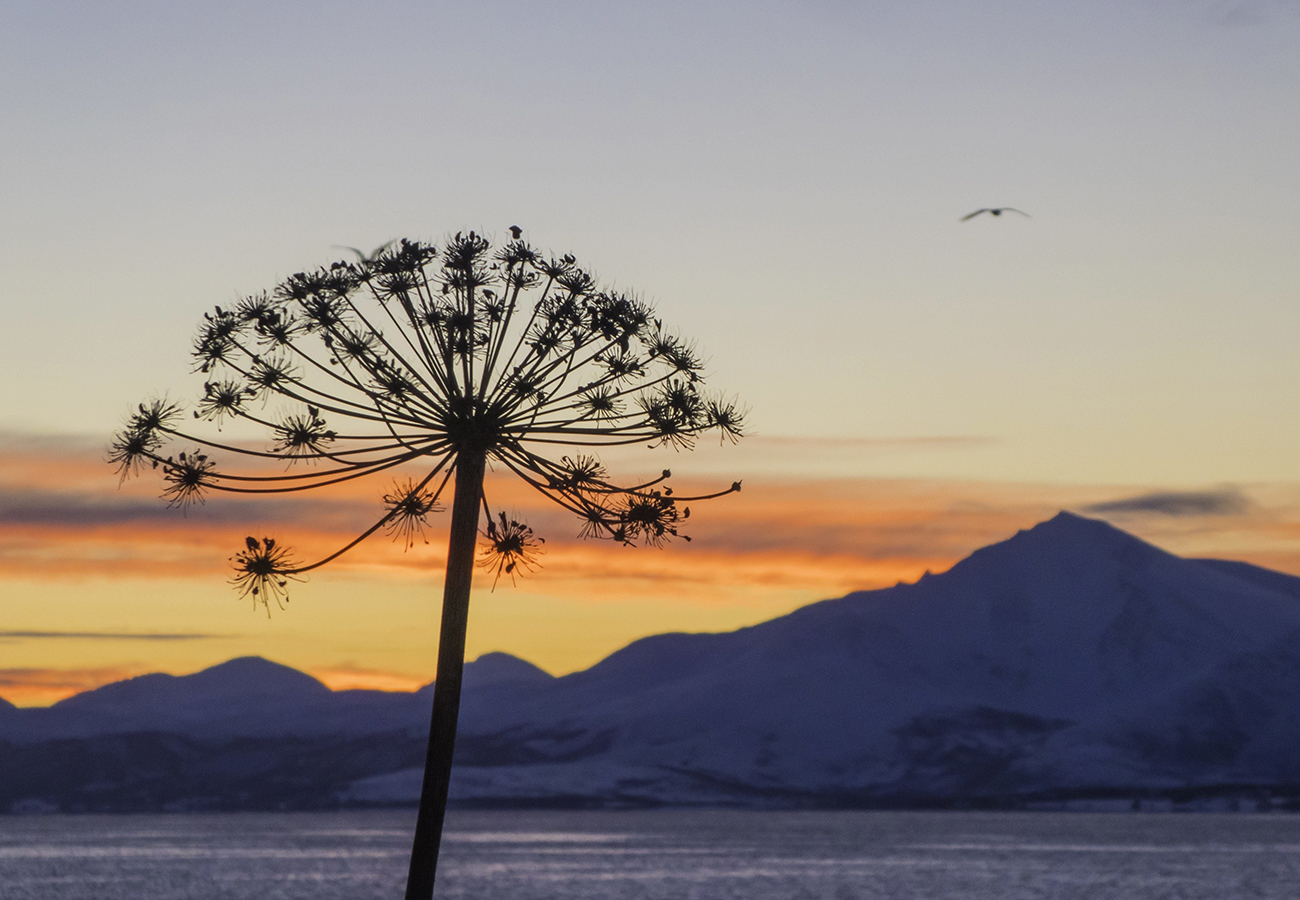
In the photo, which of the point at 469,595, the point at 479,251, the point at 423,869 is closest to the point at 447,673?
the point at 469,595

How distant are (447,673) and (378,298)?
5.07 m

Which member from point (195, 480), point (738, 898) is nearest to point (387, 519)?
point (195, 480)

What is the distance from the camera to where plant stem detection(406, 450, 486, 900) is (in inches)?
786

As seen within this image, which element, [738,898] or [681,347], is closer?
[681,347]

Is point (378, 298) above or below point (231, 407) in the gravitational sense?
above

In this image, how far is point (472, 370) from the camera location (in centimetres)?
2128

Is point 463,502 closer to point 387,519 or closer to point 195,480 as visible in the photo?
point 387,519

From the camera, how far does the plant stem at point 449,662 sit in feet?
65.5

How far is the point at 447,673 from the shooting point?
797 inches

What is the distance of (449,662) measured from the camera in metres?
20.2

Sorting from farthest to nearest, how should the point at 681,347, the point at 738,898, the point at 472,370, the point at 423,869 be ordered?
the point at 738,898
the point at 681,347
the point at 472,370
the point at 423,869

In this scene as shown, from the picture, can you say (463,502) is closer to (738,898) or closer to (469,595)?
(469,595)

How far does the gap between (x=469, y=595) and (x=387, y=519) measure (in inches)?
53.6

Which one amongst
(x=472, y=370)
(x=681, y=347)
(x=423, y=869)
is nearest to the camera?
(x=423, y=869)
